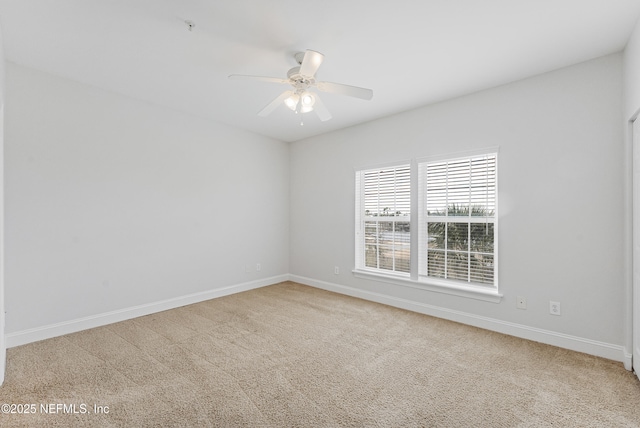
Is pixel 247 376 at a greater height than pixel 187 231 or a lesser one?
lesser

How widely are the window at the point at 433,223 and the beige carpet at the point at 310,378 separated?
63cm

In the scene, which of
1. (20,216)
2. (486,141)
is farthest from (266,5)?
(20,216)

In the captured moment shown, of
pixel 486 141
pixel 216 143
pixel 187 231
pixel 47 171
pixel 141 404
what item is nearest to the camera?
pixel 141 404

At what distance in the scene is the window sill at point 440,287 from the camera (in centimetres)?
319

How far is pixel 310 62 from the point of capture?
85.6 inches

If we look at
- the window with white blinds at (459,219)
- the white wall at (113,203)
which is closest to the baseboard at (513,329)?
the window with white blinds at (459,219)

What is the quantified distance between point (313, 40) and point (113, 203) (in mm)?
2770

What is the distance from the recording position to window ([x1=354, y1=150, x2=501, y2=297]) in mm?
3279

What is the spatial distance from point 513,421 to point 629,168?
6.99ft

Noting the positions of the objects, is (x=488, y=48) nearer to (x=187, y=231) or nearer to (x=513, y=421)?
(x=513, y=421)

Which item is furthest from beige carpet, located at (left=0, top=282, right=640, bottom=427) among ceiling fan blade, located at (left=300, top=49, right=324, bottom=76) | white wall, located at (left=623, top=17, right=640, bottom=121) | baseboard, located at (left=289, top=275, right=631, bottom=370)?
ceiling fan blade, located at (left=300, top=49, right=324, bottom=76)

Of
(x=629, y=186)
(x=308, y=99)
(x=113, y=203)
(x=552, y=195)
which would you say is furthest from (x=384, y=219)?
(x=113, y=203)

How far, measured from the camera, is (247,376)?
7.43 feet

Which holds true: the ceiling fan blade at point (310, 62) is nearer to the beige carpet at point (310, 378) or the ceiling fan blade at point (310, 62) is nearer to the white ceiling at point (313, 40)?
the white ceiling at point (313, 40)
